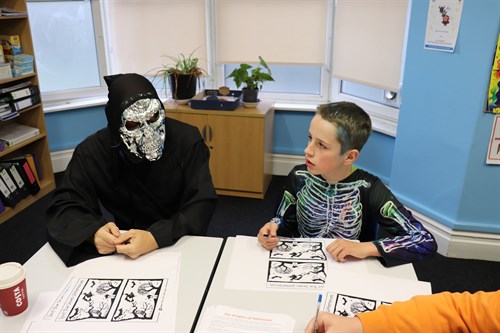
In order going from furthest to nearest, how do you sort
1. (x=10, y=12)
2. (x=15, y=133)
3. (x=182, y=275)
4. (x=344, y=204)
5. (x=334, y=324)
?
(x=15, y=133)
(x=10, y=12)
(x=344, y=204)
(x=182, y=275)
(x=334, y=324)

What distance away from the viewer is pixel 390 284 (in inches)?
48.8

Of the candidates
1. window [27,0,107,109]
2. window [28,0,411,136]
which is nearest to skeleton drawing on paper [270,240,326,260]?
window [28,0,411,136]

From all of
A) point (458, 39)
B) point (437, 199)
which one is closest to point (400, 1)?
point (458, 39)

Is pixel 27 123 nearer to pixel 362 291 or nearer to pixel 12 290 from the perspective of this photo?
pixel 12 290

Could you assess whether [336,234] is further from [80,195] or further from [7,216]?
[7,216]

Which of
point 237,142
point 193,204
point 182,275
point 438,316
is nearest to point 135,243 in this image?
point 182,275

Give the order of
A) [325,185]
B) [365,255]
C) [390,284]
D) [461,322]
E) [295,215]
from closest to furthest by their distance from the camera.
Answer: [461,322] → [390,284] → [365,255] → [325,185] → [295,215]

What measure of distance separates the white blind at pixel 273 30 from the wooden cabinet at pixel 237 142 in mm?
484

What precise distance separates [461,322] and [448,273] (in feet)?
5.30

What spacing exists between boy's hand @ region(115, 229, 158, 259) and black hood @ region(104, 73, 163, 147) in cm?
41

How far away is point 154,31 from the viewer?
3.79 meters

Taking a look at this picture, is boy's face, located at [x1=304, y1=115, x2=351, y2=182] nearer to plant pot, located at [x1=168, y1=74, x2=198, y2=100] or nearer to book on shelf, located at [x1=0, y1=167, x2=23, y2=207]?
plant pot, located at [x1=168, y1=74, x2=198, y2=100]

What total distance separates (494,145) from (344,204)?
131 centimetres

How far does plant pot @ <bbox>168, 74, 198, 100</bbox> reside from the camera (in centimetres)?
333
